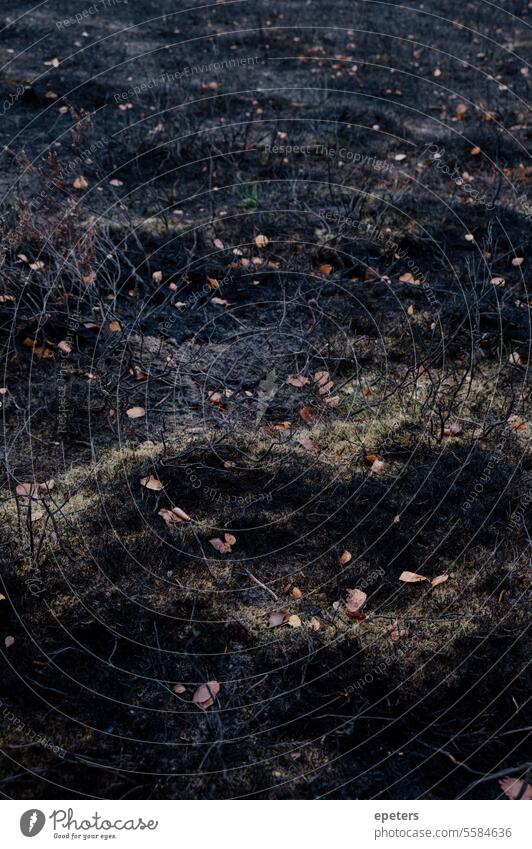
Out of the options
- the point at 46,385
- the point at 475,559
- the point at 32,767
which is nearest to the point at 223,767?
the point at 32,767

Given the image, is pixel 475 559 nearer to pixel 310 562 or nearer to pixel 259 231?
pixel 310 562

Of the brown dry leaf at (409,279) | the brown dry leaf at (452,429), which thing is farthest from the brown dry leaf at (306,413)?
the brown dry leaf at (409,279)

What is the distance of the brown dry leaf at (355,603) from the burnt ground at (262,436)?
0.02 meters

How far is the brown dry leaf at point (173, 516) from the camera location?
3887 millimetres

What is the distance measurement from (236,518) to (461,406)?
5.87 feet

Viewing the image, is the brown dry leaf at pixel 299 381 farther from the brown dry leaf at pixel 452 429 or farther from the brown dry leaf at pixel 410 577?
the brown dry leaf at pixel 410 577

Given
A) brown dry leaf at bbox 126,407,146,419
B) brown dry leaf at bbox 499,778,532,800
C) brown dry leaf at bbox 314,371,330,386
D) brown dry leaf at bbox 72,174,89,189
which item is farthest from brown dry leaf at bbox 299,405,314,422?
brown dry leaf at bbox 72,174,89,189

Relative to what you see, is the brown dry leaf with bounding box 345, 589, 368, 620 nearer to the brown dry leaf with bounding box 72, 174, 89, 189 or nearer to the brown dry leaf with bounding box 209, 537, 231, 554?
the brown dry leaf with bounding box 209, 537, 231, 554

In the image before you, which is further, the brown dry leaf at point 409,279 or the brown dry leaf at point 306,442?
the brown dry leaf at point 409,279

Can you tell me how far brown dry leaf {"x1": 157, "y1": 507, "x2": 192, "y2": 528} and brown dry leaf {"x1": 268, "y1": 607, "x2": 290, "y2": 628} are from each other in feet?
2.50

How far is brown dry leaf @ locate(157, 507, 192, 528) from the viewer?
3.89 meters

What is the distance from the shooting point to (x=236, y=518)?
156 inches

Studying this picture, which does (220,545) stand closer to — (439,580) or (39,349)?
(439,580)

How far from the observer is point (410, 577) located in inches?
144
